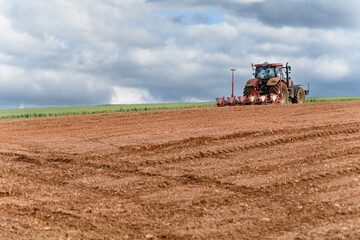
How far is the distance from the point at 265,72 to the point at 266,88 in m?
0.90

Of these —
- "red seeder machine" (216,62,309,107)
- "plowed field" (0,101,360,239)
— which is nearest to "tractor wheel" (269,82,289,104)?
"red seeder machine" (216,62,309,107)

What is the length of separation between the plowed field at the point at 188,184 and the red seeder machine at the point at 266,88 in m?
12.5

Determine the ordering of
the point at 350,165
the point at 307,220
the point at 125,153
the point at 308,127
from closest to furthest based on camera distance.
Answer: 1. the point at 307,220
2. the point at 350,165
3. the point at 125,153
4. the point at 308,127

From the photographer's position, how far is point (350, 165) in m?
8.98

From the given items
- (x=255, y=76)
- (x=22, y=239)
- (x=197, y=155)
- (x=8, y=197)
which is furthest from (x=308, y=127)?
(x=255, y=76)

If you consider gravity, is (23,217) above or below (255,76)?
below

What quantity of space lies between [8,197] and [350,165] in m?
5.89

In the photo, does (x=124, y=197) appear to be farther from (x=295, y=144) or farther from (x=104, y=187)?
(x=295, y=144)

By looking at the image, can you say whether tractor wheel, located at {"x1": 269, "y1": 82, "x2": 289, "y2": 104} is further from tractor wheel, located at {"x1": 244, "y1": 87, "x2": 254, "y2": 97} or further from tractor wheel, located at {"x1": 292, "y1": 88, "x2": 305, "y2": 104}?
tractor wheel, located at {"x1": 292, "y1": 88, "x2": 305, "y2": 104}

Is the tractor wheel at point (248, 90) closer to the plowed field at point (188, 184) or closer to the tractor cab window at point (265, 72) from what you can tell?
the tractor cab window at point (265, 72)

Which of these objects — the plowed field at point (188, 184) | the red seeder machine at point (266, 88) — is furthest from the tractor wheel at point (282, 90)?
the plowed field at point (188, 184)

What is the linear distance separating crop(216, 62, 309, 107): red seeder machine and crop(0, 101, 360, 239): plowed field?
40.9 feet

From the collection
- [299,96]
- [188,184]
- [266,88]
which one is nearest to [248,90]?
[266,88]

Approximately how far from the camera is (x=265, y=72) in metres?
28.0
